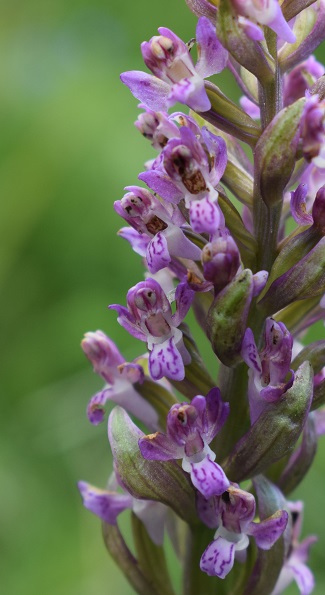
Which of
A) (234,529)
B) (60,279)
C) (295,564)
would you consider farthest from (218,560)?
(60,279)

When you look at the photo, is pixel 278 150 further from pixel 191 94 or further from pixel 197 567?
pixel 197 567

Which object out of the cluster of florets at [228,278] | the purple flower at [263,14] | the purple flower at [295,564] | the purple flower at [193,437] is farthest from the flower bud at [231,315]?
the purple flower at [295,564]

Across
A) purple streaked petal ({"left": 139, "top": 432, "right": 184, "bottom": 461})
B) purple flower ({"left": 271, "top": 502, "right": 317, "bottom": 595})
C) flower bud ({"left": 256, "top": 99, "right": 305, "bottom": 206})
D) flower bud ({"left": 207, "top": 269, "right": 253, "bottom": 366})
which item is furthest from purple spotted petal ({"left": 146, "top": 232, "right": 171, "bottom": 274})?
purple flower ({"left": 271, "top": 502, "right": 317, "bottom": 595})

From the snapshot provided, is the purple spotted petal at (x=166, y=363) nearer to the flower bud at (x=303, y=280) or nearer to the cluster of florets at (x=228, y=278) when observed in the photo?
the cluster of florets at (x=228, y=278)

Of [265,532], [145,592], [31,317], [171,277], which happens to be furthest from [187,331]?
[31,317]

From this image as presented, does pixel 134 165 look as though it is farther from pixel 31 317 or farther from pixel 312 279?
pixel 312 279

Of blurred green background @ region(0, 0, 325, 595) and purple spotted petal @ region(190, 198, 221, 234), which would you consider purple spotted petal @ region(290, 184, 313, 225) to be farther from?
blurred green background @ region(0, 0, 325, 595)
